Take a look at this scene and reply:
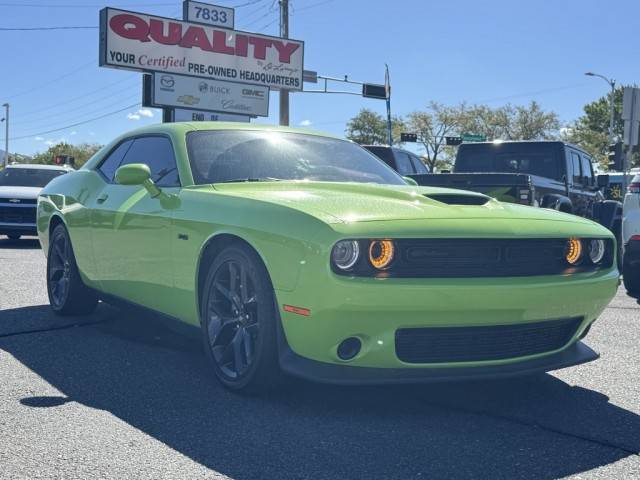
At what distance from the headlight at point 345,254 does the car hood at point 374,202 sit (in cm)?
10

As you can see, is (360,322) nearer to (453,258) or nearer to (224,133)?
(453,258)

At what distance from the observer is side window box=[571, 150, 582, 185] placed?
39.0ft

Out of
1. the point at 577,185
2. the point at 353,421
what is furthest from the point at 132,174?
the point at 577,185

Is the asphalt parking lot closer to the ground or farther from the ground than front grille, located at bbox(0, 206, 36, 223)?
closer to the ground

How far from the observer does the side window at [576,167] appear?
11.9 metres

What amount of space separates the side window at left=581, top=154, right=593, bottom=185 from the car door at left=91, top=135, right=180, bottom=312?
8781mm

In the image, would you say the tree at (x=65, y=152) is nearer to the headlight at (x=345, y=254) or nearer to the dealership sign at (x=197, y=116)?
the dealership sign at (x=197, y=116)

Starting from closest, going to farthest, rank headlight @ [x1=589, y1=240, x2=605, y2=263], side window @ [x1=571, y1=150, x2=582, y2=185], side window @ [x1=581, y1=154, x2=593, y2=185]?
headlight @ [x1=589, y1=240, x2=605, y2=263] < side window @ [x1=571, y1=150, x2=582, y2=185] < side window @ [x1=581, y1=154, x2=593, y2=185]

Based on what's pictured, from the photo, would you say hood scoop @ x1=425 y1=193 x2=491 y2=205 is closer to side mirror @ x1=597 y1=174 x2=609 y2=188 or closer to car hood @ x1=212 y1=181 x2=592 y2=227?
car hood @ x1=212 y1=181 x2=592 y2=227

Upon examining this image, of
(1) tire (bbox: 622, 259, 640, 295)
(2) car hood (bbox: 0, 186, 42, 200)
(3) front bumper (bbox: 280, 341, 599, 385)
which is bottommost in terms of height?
(1) tire (bbox: 622, 259, 640, 295)

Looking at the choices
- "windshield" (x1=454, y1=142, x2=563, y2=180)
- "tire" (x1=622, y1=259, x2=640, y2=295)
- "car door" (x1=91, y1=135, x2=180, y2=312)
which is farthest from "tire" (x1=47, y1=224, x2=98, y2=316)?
"windshield" (x1=454, y1=142, x2=563, y2=180)

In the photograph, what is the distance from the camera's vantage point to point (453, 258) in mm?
3477

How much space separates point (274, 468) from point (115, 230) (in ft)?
8.57

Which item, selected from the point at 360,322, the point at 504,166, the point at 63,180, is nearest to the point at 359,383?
the point at 360,322
